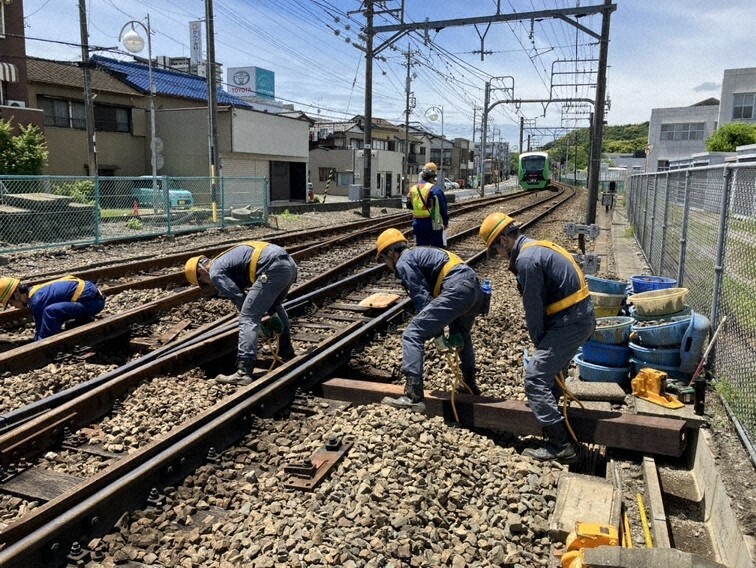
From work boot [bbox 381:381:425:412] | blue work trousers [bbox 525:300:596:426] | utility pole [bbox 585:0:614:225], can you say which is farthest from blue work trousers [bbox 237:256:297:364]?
utility pole [bbox 585:0:614:225]

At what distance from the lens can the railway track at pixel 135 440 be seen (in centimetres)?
327

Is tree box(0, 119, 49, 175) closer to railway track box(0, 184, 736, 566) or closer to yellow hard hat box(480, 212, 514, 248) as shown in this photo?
railway track box(0, 184, 736, 566)

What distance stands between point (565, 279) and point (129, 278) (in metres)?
8.44

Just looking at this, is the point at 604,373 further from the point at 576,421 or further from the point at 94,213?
the point at 94,213

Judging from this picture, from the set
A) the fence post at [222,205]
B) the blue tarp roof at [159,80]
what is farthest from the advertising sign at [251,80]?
the fence post at [222,205]

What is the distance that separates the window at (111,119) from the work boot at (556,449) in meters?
32.2

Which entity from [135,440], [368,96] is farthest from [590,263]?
[368,96]

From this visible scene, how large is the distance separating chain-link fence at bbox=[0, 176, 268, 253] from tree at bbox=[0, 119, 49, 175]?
3.34 feet

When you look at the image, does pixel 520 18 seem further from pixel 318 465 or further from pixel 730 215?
pixel 318 465

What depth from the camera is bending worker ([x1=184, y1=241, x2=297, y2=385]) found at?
5.59m

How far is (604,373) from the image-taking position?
5812 mm

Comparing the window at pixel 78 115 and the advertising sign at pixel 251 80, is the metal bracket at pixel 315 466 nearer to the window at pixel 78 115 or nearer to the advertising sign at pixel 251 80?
the window at pixel 78 115

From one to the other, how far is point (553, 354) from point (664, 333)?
1.70 metres

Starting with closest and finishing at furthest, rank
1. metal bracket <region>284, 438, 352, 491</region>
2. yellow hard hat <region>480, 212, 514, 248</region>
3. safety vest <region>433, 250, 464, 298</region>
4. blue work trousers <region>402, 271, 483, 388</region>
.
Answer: metal bracket <region>284, 438, 352, 491</region> < yellow hard hat <region>480, 212, 514, 248</region> < blue work trousers <region>402, 271, 483, 388</region> < safety vest <region>433, 250, 464, 298</region>
